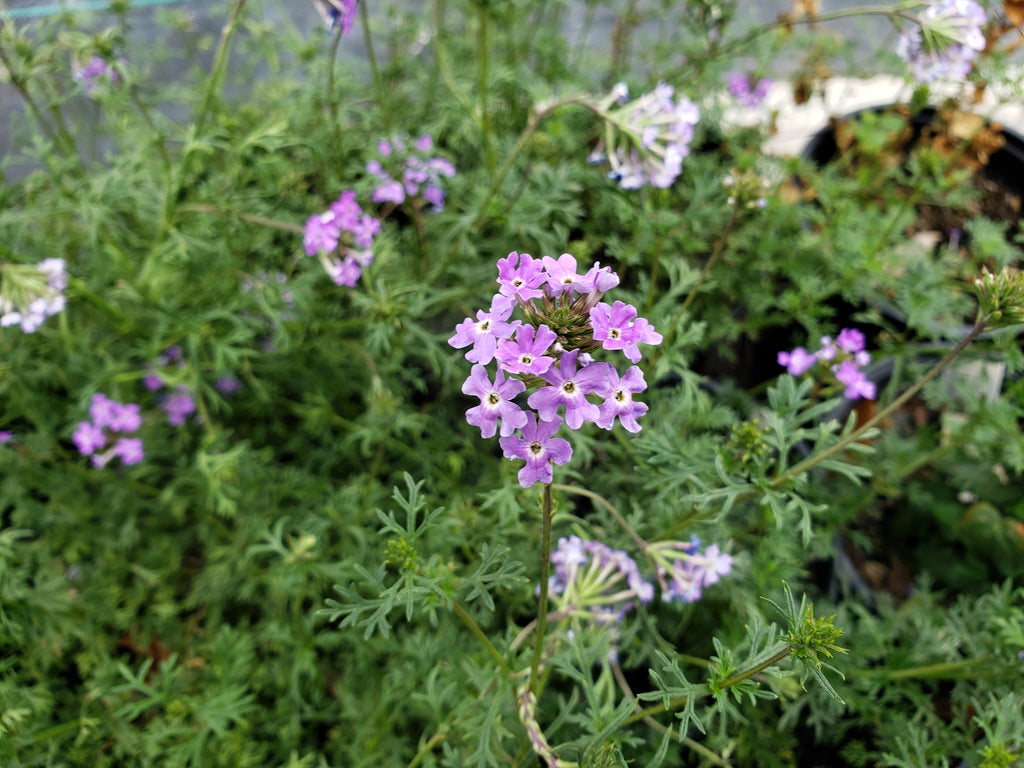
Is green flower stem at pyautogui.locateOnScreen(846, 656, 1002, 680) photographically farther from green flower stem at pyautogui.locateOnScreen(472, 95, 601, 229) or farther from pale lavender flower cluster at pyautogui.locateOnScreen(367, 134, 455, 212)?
pale lavender flower cluster at pyautogui.locateOnScreen(367, 134, 455, 212)

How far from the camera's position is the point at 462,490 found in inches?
95.3

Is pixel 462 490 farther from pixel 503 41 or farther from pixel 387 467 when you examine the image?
pixel 503 41

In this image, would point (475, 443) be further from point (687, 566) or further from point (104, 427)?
point (104, 427)

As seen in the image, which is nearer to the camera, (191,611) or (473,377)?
(473,377)

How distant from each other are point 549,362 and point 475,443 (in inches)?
61.0

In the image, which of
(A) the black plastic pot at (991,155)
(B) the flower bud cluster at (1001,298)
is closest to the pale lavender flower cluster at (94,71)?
(B) the flower bud cluster at (1001,298)

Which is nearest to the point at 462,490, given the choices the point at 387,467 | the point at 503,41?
the point at 387,467

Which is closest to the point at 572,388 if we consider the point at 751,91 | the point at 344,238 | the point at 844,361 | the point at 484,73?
the point at 344,238

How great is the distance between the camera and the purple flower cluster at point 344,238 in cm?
221

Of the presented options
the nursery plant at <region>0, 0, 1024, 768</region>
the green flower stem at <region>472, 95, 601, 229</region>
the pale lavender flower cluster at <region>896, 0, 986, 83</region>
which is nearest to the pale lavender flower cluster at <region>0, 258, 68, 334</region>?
the nursery plant at <region>0, 0, 1024, 768</region>

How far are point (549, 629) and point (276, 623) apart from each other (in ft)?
3.17

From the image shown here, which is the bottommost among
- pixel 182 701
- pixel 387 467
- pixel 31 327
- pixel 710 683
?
pixel 182 701

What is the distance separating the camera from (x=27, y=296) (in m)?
2.18

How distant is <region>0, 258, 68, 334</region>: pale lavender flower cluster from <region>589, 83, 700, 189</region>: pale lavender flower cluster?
1902 mm
